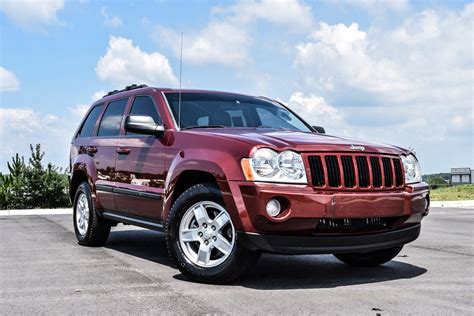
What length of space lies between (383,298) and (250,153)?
150cm

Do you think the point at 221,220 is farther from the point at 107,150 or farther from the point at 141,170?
the point at 107,150

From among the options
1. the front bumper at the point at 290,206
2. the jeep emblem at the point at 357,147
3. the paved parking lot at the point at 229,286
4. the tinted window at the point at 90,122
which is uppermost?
the tinted window at the point at 90,122

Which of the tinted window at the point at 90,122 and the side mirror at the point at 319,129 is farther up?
the tinted window at the point at 90,122

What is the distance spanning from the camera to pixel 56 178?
17.2 metres

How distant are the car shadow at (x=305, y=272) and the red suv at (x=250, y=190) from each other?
0.22 meters

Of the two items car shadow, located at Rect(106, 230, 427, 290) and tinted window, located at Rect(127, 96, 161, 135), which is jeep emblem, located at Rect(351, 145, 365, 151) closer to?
car shadow, located at Rect(106, 230, 427, 290)

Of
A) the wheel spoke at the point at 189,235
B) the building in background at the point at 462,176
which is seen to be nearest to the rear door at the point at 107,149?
the wheel spoke at the point at 189,235

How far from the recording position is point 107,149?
6.88 m

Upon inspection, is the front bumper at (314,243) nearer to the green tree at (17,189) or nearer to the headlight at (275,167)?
the headlight at (275,167)

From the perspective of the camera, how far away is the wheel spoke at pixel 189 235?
16.2 feet

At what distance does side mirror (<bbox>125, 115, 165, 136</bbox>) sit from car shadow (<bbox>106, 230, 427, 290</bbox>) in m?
1.39

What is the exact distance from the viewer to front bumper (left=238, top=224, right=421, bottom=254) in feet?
14.5

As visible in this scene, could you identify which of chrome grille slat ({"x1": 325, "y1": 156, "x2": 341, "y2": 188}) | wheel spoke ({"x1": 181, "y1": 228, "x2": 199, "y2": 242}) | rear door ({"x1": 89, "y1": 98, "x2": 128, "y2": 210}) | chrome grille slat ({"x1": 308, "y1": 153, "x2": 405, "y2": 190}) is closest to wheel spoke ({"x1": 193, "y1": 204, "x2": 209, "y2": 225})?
wheel spoke ({"x1": 181, "y1": 228, "x2": 199, "y2": 242})

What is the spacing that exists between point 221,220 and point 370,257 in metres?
1.90
